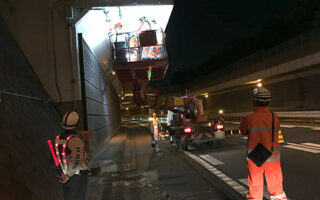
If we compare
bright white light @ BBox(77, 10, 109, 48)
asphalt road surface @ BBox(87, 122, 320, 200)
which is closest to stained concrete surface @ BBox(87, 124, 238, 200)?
asphalt road surface @ BBox(87, 122, 320, 200)

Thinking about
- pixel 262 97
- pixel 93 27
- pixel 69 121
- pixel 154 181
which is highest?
pixel 93 27

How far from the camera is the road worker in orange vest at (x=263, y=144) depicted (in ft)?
12.6

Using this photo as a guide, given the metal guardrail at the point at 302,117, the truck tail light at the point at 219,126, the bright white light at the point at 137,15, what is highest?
the bright white light at the point at 137,15

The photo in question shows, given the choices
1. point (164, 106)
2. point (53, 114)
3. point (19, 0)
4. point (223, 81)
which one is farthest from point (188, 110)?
point (223, 81)

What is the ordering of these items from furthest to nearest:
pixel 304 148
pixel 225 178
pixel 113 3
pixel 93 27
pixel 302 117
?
pixel 302 117 < pixel 93 27 < pixel 113 3 < pixel 304 148 < pixel 225 178

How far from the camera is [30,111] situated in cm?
714

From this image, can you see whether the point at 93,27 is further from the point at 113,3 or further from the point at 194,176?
the point at 194,176

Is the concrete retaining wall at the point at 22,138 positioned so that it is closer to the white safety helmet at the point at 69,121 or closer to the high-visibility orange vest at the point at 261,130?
the white safety helmet at the point at 69,121

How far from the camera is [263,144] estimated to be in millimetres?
3973

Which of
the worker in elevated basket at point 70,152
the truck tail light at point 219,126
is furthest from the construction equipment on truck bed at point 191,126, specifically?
the worker in elevated basket at point 70,152

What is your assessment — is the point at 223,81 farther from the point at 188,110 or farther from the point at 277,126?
the point at 277,126

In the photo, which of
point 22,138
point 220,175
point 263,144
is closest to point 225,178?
point 220,175

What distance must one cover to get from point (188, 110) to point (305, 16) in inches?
1481

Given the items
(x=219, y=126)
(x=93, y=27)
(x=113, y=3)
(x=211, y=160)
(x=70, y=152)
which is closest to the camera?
(x=70, y=152)
